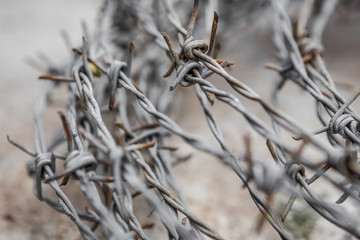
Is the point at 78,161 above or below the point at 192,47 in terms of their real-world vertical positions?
below

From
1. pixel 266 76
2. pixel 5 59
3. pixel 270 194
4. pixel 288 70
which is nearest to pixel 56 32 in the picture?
pixel 5 59

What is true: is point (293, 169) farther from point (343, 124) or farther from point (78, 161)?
point (78, 161)

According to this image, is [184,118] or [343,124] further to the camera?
[184,118]

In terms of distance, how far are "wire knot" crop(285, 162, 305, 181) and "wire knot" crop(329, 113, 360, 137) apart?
5 centimetres

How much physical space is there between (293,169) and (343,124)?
0.07 m

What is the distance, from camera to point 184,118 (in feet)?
2.26

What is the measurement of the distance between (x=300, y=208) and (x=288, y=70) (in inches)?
7.8

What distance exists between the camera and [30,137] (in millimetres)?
652

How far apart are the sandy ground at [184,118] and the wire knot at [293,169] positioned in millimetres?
165

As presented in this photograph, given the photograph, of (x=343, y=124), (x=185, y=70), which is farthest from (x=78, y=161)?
(x=343, y=124)

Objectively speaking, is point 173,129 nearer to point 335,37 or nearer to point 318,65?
point 318,65

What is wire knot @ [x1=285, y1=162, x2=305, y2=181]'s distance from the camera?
0.34 m

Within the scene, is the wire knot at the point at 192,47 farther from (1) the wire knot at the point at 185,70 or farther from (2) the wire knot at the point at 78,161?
(2) the wire knot at the point at 78,161

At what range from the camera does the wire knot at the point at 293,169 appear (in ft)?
1.13
